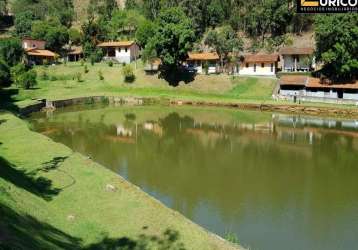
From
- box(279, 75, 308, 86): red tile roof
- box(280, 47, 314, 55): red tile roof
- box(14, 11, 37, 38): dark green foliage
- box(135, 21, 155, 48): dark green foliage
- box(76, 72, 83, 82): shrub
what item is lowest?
box(279, 75, 308, 86): red tile roof

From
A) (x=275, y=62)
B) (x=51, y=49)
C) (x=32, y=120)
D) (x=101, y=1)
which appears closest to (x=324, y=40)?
(x=275, y=62)

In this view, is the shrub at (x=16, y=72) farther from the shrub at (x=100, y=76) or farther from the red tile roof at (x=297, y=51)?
the red tile roof at (x=297, y=51)

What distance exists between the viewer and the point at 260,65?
68.0 m

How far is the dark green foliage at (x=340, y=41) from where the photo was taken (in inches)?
2085

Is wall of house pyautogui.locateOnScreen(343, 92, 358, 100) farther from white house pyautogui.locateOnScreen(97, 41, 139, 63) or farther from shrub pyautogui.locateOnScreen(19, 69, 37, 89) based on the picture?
shrub pyautogui.locateOnScreen(19, 69, 37, 89)

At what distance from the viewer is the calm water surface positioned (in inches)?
749

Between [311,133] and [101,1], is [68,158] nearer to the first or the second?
[311,133]

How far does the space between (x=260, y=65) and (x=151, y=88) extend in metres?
17.6

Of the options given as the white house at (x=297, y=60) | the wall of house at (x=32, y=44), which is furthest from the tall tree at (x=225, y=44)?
the wall of house at (x=32, y=44)

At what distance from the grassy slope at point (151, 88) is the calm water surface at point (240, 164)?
7.54 m

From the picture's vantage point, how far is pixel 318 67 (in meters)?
64.3

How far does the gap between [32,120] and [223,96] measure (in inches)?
1027

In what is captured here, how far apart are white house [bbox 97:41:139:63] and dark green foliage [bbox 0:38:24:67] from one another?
16.7 metres

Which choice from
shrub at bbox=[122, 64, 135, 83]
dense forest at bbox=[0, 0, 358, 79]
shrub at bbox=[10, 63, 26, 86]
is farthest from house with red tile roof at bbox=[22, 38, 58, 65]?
shrub at bbox=[122, 64, 135, 83]
